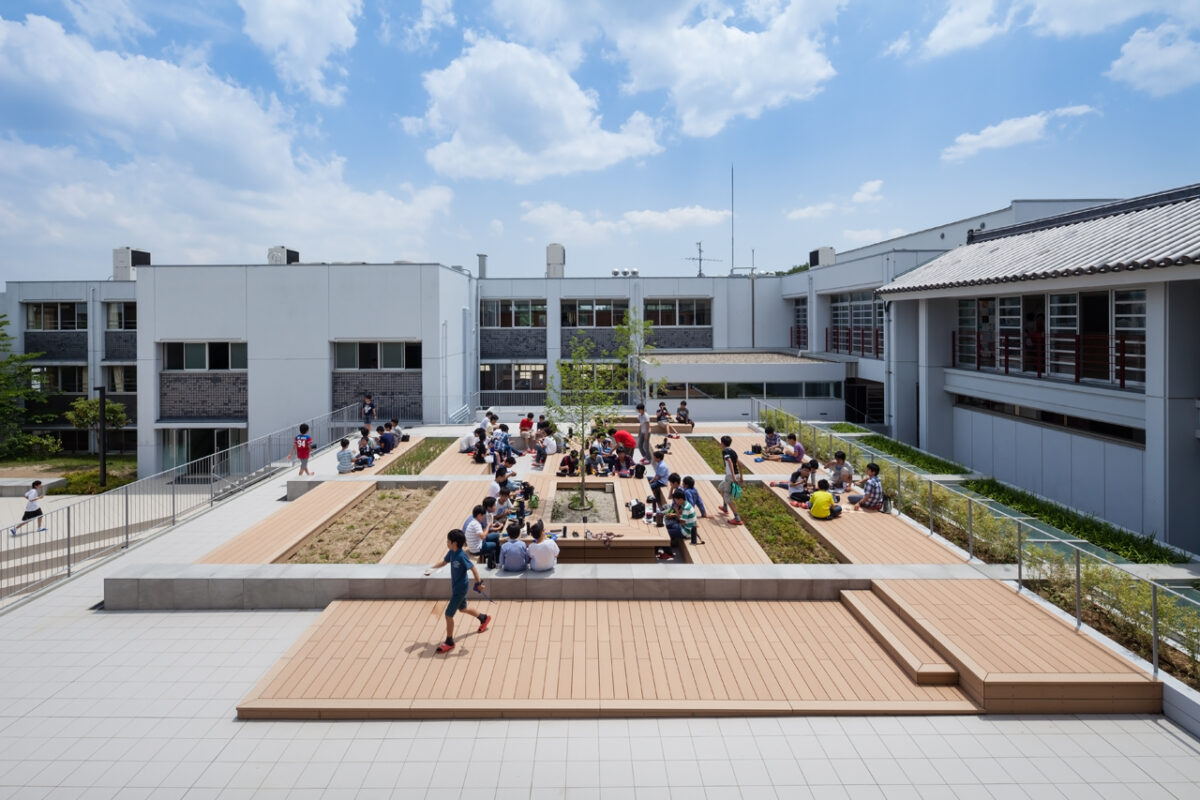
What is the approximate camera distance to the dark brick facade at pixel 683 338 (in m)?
41.9

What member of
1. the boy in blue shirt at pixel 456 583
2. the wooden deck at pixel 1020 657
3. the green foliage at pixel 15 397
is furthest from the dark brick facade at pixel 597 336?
the boy in blue shirt at pixel 456 583

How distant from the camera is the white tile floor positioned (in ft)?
22.4

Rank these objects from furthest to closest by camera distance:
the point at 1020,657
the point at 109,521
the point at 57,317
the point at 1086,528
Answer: the point at 57,317 < the point at 109,521 < the point at 1086,528 < the point at 1020,657

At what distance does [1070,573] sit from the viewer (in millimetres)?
9828

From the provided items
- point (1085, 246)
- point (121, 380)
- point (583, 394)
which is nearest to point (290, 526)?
point (583, 394)

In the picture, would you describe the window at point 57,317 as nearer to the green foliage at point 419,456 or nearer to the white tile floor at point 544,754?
the green foliage at point 419,456

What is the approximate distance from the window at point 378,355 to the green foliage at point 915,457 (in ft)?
54.4

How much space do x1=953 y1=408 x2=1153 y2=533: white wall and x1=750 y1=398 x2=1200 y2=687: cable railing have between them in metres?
3.54

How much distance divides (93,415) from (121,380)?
4.15 metres

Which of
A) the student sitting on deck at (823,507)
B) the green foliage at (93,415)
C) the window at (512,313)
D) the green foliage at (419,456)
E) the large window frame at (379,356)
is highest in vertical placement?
the window at (512,313)

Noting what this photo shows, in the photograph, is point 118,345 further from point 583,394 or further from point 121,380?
point 583,394

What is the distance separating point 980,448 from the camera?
826 inches

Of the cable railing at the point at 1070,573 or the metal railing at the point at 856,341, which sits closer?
the cable railing at the point at 1070,573

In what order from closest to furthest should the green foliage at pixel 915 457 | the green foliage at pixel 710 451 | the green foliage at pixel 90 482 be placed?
1. the green foliage at pixel 915 457
2. the green foliage at pixel 710 451
3. the green foliage at pixel 90 482
